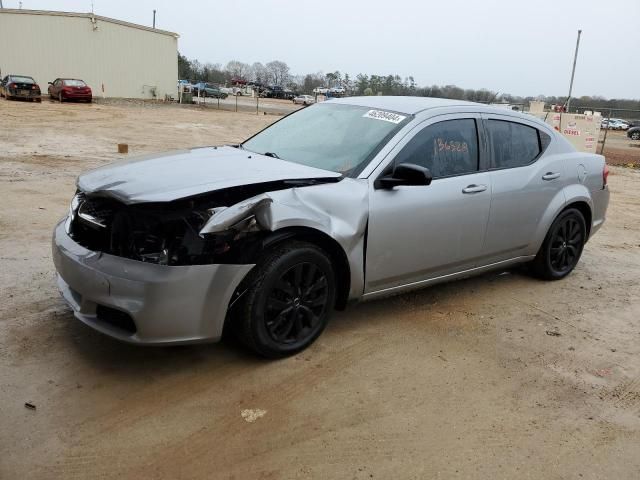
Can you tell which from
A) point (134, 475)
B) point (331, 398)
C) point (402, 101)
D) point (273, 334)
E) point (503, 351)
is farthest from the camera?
point (402, 101)

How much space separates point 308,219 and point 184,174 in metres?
0.81

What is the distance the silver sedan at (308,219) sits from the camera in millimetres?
3066

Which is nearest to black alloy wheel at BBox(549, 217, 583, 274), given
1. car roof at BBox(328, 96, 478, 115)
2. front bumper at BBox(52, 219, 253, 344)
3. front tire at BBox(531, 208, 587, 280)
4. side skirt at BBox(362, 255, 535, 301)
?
front tire at BBox(531, 208, 587, 280)

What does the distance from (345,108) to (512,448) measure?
2.86m

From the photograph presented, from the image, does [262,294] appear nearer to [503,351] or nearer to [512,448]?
[512,448]

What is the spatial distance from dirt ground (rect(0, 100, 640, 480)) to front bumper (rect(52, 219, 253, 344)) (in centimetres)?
35

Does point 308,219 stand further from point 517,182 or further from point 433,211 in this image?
point 517,182

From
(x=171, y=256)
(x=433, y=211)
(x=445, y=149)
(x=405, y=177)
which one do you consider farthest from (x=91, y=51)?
(x=171, y=256)

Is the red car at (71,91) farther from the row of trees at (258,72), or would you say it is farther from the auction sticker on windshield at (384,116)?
the row of trees at (258,72)

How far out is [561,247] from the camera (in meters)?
5.38

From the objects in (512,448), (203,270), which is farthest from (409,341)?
(203,270)

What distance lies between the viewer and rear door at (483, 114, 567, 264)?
15.0 ft

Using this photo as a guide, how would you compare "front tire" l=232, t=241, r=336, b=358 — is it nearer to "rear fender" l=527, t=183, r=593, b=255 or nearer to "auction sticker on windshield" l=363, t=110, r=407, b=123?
"auction sticker on windshield" l=363, t=110, r=407, b=123

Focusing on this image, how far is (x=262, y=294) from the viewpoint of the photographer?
328 centimetres
